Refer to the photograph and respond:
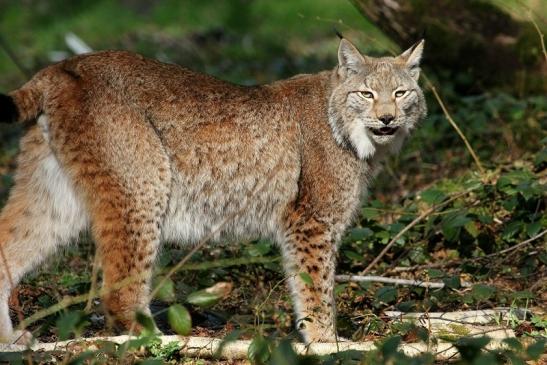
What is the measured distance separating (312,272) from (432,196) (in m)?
1.28

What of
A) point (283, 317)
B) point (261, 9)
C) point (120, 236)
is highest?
point (120, 236)

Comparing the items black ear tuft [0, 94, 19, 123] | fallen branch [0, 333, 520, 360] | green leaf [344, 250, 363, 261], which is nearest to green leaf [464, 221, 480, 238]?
green leaf [344, 250, 363, 261]

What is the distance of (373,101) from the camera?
5.70 metres

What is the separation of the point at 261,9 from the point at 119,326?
11.8m

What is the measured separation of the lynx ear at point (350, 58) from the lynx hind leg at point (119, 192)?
4.20 feet

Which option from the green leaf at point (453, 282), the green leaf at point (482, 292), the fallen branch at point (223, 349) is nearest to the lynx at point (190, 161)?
the fallen branch at point (223, 349)

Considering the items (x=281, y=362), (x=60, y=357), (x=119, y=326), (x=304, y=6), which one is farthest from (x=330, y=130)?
(x=304, y=6)

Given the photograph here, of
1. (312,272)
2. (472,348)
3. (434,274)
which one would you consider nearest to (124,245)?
(312,272)

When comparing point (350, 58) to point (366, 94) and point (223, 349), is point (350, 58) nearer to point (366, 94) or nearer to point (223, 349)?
point (366, 94)

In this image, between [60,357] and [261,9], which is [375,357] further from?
[261,9]

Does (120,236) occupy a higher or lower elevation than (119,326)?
higher

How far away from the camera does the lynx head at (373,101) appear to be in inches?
223

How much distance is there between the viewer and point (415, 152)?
8.36m

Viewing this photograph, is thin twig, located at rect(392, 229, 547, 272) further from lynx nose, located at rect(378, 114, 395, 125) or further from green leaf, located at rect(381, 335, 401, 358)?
green leaf, located at rect(381, 335, 401, 358)
